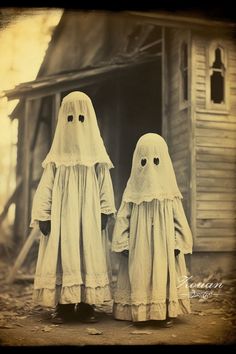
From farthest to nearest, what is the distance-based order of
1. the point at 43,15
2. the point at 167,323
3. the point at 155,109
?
the point at 155,109 < the point at 43,15 < the point at 167,323

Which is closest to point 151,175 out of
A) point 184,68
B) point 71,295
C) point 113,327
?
point 71,295

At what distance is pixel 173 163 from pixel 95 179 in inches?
33.0

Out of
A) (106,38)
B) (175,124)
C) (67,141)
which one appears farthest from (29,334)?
(106,38)

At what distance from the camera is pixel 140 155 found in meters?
4.49

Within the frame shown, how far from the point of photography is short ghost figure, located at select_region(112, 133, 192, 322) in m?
4.32

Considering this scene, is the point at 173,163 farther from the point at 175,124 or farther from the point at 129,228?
the point at 129,228

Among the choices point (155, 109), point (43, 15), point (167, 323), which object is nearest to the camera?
point (167, 323)

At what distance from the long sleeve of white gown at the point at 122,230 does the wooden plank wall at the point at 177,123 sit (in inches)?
30.1

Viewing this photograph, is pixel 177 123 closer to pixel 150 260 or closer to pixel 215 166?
pixel 215 166

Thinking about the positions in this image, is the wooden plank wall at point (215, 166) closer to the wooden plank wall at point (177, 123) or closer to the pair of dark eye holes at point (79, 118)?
the wooden plank wall at point (177, 123)

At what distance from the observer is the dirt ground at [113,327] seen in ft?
14.2

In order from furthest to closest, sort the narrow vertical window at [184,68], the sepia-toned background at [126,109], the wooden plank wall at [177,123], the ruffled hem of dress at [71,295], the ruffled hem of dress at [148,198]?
the narrow vertical window at [184,68], the wooden plank wall at [177,123], the sepia-toned background at [126,109], the ruffled hem of dress at [148,198], the ruffled hem of dress at [71,295]

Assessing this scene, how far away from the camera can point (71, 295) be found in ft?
14.0

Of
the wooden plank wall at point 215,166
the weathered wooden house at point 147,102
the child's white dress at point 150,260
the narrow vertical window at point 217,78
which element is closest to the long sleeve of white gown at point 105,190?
the child's white dress at point 150,260
